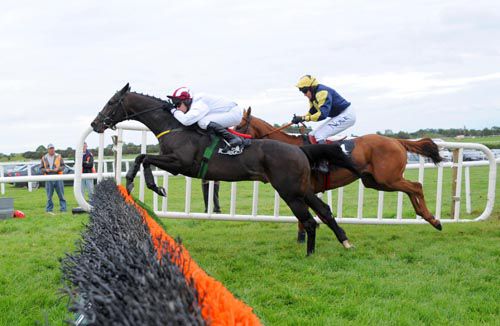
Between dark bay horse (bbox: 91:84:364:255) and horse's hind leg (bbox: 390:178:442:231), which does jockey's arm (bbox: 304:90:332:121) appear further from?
horse's hind leg (bbox: 390:178:442:231)

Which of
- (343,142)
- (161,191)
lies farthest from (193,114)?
(343,142)

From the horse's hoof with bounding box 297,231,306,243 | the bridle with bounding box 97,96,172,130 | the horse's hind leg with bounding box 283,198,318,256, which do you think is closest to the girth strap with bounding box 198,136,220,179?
the bridle with bounding box 97,96,172,130

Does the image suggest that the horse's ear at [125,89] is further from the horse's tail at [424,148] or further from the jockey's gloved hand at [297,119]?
the horse's tail at [424,148]

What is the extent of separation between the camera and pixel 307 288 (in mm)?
4055

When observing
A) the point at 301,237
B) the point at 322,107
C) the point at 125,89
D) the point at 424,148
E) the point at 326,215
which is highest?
the point at 125,89

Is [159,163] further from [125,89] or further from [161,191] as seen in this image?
[125,89]

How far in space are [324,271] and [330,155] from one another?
5.57 feet

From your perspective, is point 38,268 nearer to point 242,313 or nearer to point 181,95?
point 181,95

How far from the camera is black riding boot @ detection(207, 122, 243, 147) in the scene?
5.40 m

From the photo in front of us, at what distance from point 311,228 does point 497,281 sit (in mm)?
1914

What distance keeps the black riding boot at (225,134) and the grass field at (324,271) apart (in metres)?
1.20

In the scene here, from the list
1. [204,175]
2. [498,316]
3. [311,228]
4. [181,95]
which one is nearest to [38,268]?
[204,175]

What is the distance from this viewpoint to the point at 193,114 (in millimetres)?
5500

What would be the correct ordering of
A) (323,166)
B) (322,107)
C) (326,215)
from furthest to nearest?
(322,107) → (323,166) → (326,215)
